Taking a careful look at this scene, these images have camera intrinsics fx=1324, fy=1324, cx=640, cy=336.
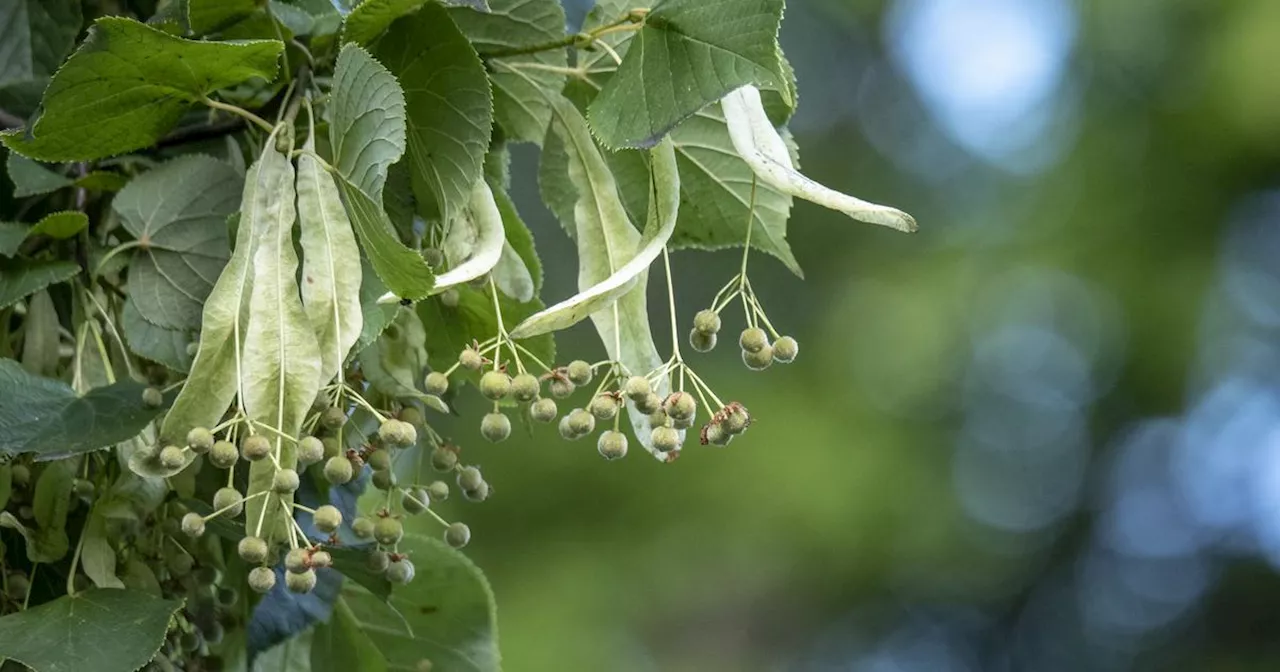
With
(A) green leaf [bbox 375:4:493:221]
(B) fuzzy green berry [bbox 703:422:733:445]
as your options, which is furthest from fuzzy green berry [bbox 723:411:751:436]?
(A) green leaf [bbox 375:4:493:221]

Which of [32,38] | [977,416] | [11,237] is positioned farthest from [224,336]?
[977,416]

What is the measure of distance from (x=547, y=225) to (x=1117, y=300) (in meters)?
1.11

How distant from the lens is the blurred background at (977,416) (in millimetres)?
2383

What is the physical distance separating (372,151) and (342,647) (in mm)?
239

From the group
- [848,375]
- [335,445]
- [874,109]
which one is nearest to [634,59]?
[335,445]

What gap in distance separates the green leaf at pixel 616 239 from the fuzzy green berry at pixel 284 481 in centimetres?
10

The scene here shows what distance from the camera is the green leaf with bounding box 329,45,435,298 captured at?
37cm

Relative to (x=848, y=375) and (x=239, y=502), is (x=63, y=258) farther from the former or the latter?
(x=848, y=375)

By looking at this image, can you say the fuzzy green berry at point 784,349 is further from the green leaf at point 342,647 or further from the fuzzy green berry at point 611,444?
the green leaf at point 342,647

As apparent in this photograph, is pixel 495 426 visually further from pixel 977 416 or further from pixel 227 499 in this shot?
pixel 977 416

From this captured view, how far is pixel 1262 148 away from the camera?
2.41m

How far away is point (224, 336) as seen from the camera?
1.29 ft

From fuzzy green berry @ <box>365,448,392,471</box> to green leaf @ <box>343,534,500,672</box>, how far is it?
0.42ft

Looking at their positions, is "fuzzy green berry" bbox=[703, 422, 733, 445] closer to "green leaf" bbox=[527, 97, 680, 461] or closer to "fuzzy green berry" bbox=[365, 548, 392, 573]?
"green leaf" bbox=[527, 97, 680, 461]
